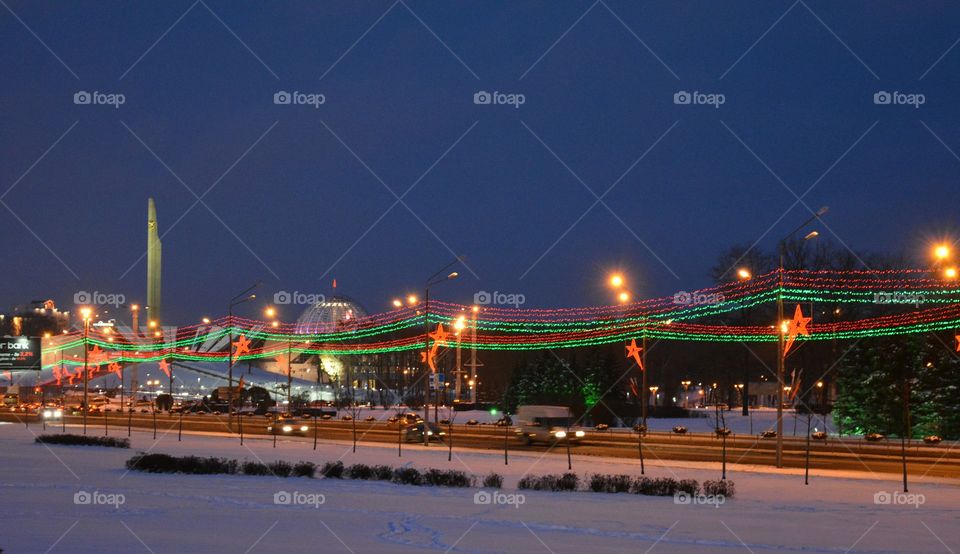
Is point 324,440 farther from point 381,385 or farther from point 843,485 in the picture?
point 381,385

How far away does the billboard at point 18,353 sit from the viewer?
72.2 meters

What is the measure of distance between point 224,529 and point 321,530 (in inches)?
67.1

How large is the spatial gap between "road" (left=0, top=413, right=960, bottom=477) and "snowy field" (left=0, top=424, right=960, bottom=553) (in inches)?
219

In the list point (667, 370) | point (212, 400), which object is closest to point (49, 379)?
point (212, 400)

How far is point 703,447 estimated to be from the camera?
43.2 metres

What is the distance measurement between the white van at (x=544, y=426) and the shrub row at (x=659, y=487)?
19.4m

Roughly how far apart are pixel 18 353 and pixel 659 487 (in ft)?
198

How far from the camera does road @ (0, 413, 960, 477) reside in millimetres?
35844

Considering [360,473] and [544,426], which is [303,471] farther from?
[544,426]

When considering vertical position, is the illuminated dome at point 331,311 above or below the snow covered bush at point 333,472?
above

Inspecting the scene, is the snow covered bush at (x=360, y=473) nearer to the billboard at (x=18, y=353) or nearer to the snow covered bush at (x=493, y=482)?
the snow covered bush at (x=493, y=482)

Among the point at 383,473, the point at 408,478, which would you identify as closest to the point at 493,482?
the point at 408,478

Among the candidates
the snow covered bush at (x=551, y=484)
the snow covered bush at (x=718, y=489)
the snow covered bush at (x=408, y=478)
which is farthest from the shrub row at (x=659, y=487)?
the snow covered bush at (x=408, y=478)

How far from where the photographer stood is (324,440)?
48812mm
